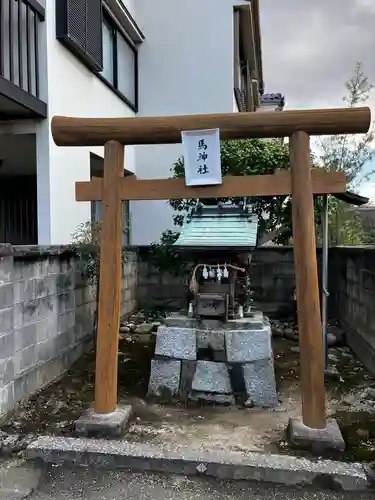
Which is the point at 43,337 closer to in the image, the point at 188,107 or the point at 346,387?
the point at 346,387

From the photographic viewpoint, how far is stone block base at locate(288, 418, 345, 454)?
3111mm

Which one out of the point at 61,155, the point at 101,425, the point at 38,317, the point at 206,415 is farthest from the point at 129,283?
the point at 101,425

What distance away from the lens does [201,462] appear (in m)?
2.94

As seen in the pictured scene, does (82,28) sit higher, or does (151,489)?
(82,28)

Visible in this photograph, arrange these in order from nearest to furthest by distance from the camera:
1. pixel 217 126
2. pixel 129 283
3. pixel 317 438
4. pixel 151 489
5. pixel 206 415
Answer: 1. pixel 151 489
2. pixel 317 438
3. pixel 217 126
4. pixel 206 415
5. pixel 129 283

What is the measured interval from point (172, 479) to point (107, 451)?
504 millimetres

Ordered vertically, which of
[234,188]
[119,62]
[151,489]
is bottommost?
[151,489]

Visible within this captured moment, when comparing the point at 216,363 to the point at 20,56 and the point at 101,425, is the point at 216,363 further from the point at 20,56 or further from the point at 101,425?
the point at 20,56

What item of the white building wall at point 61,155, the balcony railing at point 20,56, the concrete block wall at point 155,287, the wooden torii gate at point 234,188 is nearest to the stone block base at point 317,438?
the wooden torii gate at point 234,188

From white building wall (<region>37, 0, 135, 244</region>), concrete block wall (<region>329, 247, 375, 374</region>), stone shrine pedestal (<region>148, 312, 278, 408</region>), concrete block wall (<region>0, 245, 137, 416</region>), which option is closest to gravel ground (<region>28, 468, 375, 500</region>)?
concrete block wall (<region>0, 245, 137, 416</region>)

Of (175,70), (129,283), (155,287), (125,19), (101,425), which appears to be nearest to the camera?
(101,425)

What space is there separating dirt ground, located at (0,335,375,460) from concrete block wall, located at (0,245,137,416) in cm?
20

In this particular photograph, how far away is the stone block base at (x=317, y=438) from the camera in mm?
3111

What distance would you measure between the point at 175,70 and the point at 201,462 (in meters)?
8.41
